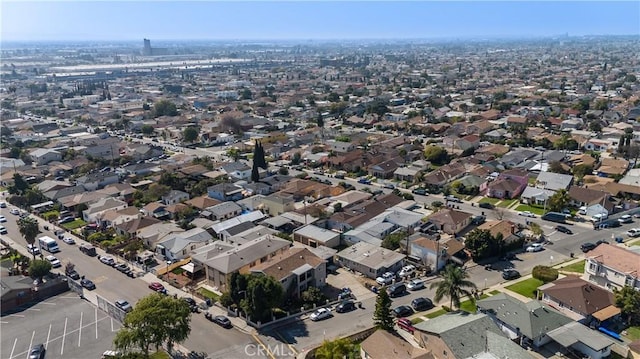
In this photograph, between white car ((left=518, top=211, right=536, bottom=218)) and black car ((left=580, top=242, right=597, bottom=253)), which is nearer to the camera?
black car ((left=580, top=242, right=597, bottom=253))

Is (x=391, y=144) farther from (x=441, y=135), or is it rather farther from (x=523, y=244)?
(x=523, y=244)

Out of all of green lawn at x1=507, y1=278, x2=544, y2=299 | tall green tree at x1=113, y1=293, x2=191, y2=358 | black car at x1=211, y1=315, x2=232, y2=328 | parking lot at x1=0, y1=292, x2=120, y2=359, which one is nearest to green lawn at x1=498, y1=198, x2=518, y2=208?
green lawn at x1=507, y1=278, x2=544, y2=299

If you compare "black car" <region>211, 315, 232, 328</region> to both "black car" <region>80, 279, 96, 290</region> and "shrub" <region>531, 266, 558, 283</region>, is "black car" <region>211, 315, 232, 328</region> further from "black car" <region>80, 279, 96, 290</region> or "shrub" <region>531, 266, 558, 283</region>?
"shrub" <region>531, 266, 558, 283</region>

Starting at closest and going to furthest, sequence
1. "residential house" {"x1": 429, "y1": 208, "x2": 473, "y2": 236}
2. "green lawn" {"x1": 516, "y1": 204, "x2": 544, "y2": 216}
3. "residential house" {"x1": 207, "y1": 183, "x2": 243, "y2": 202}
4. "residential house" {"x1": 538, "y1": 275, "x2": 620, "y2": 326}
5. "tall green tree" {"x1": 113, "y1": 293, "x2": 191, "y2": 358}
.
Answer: "tall green tree" {"x1": 113, "y1": 293, "x2": 191, "y2": 358} → "residential house" {"x1": 538, "y1": 275, "x2": 620, "y2": 326} → "residential house" {"x1": 429, "y1": 208, "x2": 473, "y2": 236} → "green lawn" {"x1": 516, "y1": 204, "x2": 544, "y2": 216} → "residential house" {"x1": 207, "y1": 183, "x2": 243, "y2": 202}

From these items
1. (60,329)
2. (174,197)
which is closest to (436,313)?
(60,329)

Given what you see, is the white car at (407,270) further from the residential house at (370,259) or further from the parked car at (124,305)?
the parked car at (124,305)

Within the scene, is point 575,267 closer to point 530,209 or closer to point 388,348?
point 530,209
